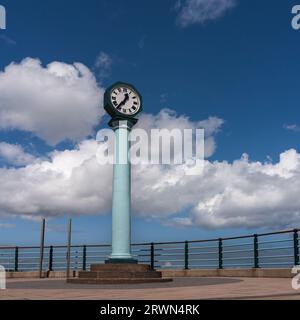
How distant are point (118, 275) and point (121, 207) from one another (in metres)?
2.21

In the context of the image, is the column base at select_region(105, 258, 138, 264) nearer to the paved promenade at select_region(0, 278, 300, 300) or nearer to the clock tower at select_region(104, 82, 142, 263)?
the clock tower at select_region(104, 82, 142, 263)

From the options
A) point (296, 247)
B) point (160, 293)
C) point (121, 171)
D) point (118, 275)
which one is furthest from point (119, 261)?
point (160, 293)

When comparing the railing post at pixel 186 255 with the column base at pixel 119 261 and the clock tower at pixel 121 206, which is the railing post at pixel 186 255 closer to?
the clock tower at pixel 121 206

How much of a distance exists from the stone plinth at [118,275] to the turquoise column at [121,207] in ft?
1.50

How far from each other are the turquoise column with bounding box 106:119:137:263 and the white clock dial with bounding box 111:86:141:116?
1141 millimetres

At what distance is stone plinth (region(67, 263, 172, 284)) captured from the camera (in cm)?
1268

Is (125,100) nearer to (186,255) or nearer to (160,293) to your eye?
(186,255)

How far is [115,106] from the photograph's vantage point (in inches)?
595

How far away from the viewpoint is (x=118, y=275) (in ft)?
43.0

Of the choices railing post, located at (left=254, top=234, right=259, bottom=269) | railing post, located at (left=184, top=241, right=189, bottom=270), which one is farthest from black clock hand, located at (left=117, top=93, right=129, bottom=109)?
railing post, located at (left=184, top=241, right=189, bottom=270)
